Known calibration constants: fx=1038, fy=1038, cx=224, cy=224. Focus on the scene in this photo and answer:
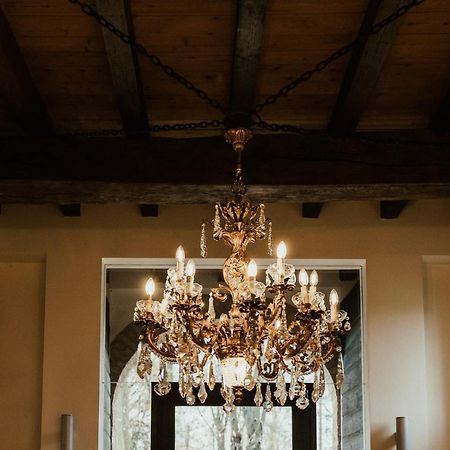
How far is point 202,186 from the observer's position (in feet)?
20.2

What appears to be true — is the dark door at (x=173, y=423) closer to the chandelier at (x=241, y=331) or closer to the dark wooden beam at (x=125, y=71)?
the dark wooden beam at (x=125, y=71)

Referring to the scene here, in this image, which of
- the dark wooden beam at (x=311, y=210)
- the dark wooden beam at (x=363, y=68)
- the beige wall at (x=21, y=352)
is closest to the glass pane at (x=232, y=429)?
the beige wall at (x=21, y=352)

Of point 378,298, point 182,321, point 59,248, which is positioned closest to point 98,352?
point 59,248

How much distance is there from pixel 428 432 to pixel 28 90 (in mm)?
3588

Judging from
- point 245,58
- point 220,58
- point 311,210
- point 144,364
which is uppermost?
point 220,58

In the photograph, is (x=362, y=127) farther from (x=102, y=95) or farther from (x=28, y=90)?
(x=28, y=90)

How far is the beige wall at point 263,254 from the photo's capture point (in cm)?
732

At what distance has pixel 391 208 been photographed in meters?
7.38

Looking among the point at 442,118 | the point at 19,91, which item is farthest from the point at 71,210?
the point at 442,118

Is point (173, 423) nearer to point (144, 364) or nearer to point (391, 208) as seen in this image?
point (391, 208)

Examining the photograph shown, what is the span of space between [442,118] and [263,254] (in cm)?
173

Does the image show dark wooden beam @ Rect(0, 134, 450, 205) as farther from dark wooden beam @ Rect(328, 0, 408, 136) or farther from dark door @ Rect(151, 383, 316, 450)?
dark door @ Rect(151, 383, 316, 450)

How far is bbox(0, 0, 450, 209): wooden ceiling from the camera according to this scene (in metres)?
5.59

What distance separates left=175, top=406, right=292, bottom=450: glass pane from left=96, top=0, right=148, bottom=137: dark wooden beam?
7.58 feet
